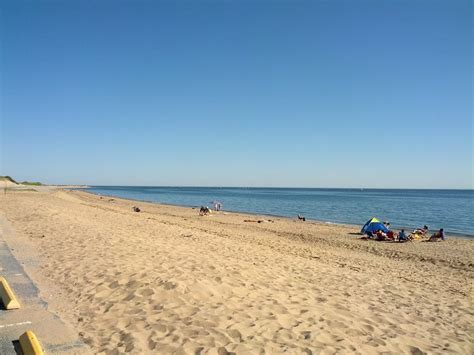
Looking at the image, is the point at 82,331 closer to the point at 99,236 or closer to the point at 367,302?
the point at 367,302

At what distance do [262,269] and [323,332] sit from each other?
4.08 meters

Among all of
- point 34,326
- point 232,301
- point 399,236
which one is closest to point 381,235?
point 399,236

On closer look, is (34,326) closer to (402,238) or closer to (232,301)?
(232,301)

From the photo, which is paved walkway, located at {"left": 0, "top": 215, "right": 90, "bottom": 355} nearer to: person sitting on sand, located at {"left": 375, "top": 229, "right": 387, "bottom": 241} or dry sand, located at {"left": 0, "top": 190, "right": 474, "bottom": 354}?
dry sand, located at {"left": 0, "top": 190, "right": 474, "bottom": 354}

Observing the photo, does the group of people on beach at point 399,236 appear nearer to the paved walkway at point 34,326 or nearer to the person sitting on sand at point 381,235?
the person sitting on sand at point 381,235

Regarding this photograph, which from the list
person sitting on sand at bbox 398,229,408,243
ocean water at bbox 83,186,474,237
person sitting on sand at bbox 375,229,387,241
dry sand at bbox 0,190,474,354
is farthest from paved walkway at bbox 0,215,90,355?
ocean water at bbox 83,186,474,237

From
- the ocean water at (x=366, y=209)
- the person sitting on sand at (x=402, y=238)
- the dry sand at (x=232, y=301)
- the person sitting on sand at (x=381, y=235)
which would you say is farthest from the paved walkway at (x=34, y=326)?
the ocean water at (x=366, y=209)

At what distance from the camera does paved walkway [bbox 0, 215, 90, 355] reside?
4668 millimetres

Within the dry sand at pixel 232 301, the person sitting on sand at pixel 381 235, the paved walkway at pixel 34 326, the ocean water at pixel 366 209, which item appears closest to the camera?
the paved walkway at pixel 34 326

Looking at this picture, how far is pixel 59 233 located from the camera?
13578 mm

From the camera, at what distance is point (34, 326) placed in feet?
17.4

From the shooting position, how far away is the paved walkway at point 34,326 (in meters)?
4.67

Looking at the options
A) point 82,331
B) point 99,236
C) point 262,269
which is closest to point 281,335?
point 82,331

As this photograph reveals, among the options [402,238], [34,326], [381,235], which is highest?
[34,326]
